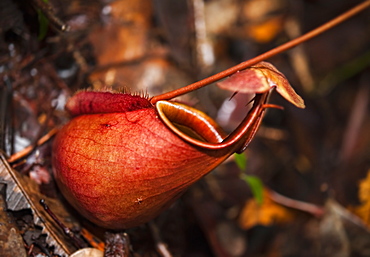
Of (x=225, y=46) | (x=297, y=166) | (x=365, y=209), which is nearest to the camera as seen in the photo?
(x=365, y=209)

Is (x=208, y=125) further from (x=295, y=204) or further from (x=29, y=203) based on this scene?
(x=295, y=204)

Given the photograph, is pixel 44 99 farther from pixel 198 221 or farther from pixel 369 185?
pixel 369 185

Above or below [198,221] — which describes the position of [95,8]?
above

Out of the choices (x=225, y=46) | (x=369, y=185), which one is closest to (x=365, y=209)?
(x=369, y=185)

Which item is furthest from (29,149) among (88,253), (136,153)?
(136,153)

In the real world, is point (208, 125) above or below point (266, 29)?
above

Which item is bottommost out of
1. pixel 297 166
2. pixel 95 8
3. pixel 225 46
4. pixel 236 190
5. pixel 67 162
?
pixel 297 166

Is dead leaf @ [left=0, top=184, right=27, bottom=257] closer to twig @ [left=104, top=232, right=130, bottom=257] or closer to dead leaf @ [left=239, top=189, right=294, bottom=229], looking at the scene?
twig @ [left=104, top=232, right=130, bottom=257]
